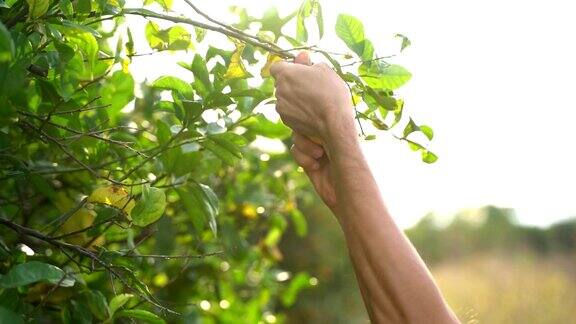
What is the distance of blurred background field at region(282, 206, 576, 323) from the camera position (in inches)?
220

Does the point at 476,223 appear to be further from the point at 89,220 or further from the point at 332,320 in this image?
the point at 89,220

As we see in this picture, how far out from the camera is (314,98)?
1.23 meters

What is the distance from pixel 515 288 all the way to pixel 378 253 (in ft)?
35.0

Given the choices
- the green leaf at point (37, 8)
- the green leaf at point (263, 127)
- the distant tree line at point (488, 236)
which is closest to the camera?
the green leaf at point (37, 8)

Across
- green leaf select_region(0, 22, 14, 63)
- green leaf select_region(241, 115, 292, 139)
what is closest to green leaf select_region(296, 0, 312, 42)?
green leaf select_region(241, 115, 292, 139)

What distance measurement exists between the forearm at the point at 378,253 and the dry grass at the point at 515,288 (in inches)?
304

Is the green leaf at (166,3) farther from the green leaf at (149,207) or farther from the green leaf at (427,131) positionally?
the green leaf at (427,131)

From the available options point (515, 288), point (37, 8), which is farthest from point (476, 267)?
point (37, 8)

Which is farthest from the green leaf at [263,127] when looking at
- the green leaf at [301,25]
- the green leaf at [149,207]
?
the green leaf at [149,207]

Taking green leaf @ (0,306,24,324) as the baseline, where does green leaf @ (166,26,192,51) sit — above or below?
above

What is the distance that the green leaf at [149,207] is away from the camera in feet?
4.03

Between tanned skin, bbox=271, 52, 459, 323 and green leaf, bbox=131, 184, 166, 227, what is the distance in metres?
0.22

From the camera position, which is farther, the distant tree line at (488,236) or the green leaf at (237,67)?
the distant tree line at (488,236)

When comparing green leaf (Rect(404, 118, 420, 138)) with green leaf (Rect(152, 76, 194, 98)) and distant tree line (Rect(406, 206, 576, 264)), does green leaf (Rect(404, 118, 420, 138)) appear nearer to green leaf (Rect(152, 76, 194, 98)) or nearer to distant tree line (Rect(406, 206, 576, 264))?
green leaf (Rect(152, 76, 194, 98))
